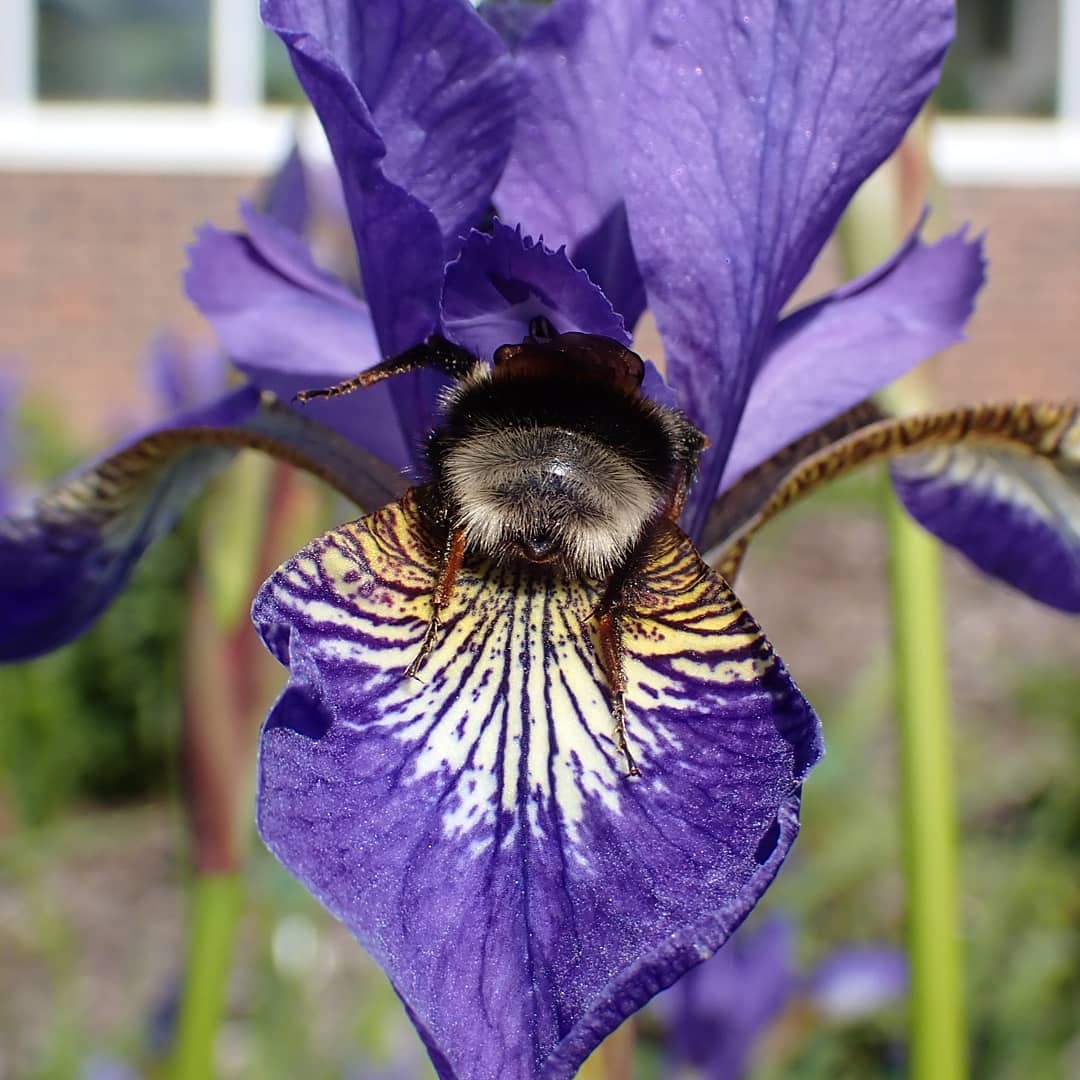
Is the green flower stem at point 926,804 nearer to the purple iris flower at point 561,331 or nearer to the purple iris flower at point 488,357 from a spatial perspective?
the purple iris flower at point 488,357

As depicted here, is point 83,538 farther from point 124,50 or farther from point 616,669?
point 124,50

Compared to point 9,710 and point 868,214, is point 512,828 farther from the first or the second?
point 9,710

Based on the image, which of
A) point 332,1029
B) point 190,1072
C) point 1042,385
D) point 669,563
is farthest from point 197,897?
point 1042,385

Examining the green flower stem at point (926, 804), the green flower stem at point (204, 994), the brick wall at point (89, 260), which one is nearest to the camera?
the green flower stem at point (926, 804)

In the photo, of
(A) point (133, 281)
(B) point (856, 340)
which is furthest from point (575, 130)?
(A) point (133, 281)

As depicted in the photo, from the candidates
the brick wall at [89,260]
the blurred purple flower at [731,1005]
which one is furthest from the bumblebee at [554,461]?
the brick wall at [89,260]

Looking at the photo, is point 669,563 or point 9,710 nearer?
point 669,563
